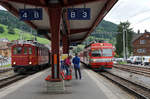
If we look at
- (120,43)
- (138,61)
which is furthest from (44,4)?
(120,43)

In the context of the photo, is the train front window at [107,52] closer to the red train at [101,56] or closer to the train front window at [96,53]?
the red train at [101,56]

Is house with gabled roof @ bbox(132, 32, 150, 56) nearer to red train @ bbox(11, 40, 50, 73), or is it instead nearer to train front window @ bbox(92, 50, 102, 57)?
train front window @ bbox(92, 50, 102, 57)

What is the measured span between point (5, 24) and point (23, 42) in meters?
125

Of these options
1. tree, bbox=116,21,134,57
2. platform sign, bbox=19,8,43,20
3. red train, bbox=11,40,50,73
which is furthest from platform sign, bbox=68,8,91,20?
tree, bbox=116,21,134,57

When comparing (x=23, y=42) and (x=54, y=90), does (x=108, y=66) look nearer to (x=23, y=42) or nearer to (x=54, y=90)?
(x=23, y=42)

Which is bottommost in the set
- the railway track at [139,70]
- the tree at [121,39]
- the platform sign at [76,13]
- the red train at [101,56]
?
the railway track at [139,70]

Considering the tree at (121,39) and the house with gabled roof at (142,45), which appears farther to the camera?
the tree at (121,39)

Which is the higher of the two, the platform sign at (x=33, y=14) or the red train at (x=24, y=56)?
the platform sign at (x=33, y=14)

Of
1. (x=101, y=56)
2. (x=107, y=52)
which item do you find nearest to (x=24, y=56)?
(x=101, y=56)

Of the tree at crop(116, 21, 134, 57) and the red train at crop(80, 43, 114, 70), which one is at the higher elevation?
the tree at crop(116, 21, 134, 57)

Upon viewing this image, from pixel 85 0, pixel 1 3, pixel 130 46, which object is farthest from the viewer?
pixel 130 46

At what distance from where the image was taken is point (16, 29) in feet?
423

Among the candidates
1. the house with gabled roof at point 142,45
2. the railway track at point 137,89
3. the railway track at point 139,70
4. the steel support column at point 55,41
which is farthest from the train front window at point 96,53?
the house with gabled roof at point 142,45

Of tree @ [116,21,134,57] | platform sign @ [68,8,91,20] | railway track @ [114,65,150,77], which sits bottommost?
railway track @ [114,65,150,77]
